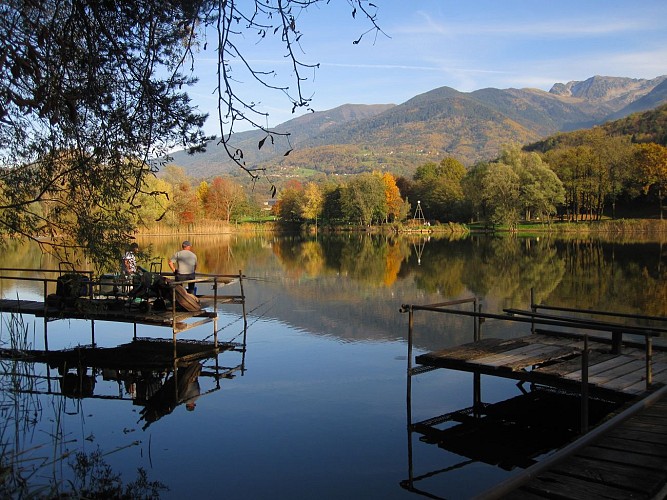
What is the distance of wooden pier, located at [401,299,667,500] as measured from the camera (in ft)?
16.2

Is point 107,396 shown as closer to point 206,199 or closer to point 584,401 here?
point 584,401

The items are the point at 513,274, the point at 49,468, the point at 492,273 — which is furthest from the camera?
the point at 492,273

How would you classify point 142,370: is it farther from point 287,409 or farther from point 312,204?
point 312,204

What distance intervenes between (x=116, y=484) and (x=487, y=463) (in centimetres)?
488

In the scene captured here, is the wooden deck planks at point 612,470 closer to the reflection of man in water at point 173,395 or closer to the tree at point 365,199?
the reflection of man in water at point 173,395

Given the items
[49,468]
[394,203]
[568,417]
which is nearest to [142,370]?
[49,468]

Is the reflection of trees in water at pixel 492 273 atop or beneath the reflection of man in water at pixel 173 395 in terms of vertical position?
atop

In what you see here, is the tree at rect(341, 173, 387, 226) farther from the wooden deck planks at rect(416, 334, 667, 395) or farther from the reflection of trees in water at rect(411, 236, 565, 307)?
the wooden deck planks at rect(416, 334, 667, 395)

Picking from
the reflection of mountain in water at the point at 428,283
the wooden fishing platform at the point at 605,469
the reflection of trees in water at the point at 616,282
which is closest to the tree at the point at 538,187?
the reflection of mountain in water at the point at 428,283

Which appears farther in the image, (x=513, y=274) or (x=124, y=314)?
(x=513, y=274)

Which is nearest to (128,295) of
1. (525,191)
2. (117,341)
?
(117,341)

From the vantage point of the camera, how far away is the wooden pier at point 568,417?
493cm

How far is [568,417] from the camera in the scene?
1061 cm

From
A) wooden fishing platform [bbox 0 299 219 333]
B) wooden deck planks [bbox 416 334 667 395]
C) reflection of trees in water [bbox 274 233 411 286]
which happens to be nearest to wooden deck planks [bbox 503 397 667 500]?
wooden deck planks [bbox 416 334 667 395]
